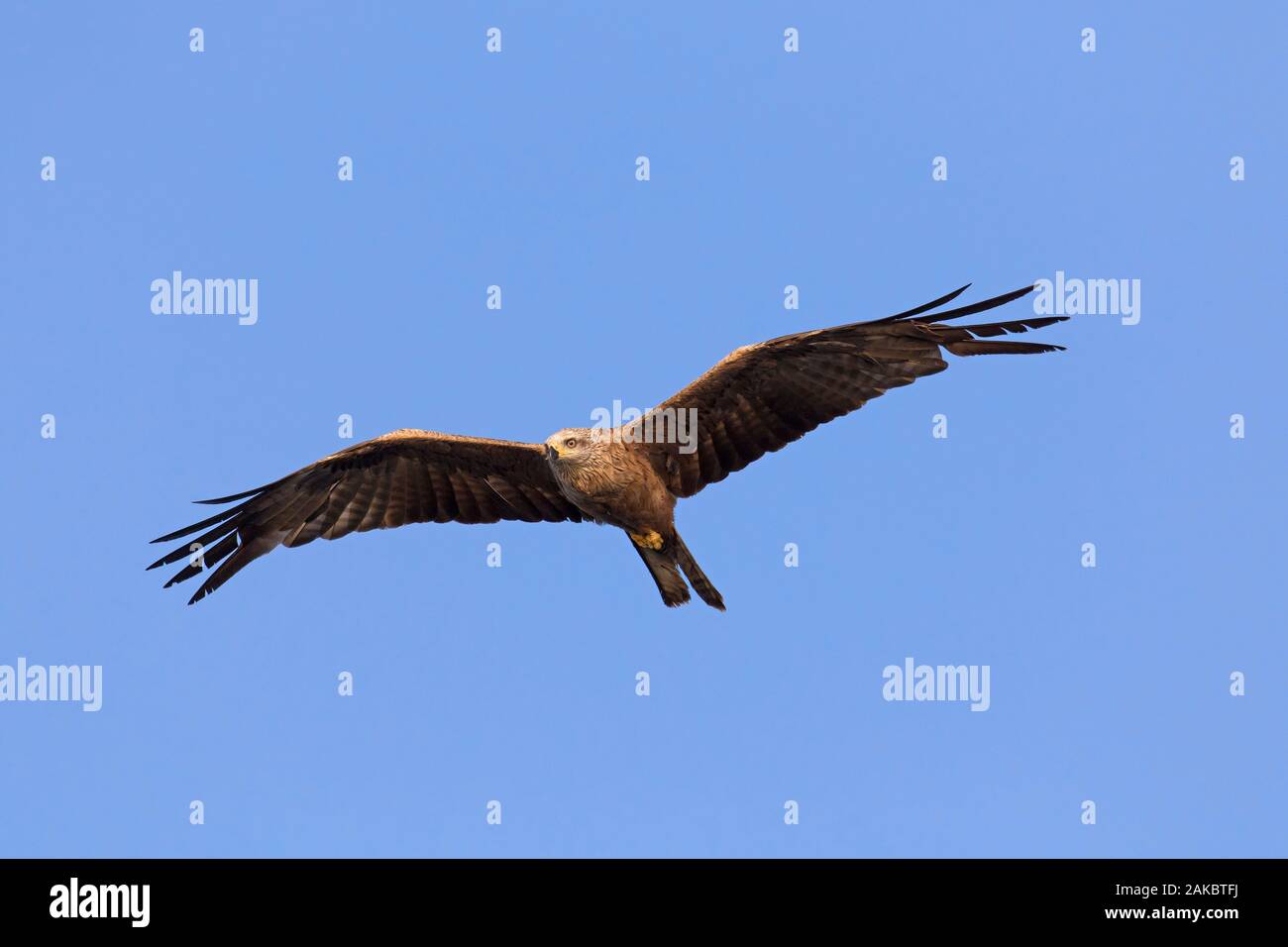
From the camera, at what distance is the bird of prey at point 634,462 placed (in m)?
13.5

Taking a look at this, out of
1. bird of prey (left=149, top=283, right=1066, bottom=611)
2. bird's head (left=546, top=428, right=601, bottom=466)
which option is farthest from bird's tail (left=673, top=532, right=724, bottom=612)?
bird's head (left=546, top=428, right=601, bottom=466)

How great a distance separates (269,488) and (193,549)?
3.09 ft

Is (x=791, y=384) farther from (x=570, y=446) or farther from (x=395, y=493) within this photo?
(x=395, y=493)

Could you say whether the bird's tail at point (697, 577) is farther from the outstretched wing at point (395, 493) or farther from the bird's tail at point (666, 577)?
the outstretched wing at point (395, 493)

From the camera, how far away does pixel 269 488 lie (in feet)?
49.4

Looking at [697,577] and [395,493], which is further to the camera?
[395,493]

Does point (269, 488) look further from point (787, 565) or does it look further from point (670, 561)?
point (787, 565)

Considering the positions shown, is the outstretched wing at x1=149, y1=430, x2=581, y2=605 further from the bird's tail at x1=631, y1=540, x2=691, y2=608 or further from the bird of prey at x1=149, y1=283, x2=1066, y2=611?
the bird's tail at x1=631, y1=540, x2=691, y2=608

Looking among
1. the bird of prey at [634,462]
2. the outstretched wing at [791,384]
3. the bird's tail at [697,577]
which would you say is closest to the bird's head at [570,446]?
the bird of prey at [634,462]

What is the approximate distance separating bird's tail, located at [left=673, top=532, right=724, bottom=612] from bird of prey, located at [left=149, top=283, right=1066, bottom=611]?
0.01 meters

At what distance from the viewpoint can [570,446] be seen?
13.5 meters

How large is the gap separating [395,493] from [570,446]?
271 cm

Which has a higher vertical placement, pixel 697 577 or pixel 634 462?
pixel 634 462

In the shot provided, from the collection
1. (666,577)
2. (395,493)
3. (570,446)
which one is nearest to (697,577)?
(666,577)
